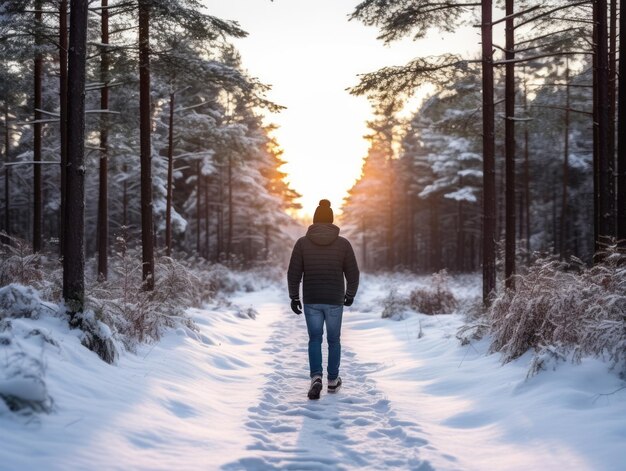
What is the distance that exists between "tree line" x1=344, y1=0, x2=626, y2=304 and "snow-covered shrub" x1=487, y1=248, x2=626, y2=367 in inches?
34.9

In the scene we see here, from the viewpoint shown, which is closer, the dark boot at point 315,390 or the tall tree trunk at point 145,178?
the dark boot at point 315,390

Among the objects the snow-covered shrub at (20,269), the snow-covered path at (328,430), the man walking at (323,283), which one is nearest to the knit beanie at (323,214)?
the man walking at (323,283)

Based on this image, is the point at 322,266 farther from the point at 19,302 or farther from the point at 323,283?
the point at 19,302

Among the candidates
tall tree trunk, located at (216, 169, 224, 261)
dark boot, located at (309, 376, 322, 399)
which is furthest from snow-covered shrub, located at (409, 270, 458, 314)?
tall tree trunk, located at (216, 169, 224, 261)

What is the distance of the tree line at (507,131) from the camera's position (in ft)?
35.7

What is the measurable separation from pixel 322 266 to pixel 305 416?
1.92 meters

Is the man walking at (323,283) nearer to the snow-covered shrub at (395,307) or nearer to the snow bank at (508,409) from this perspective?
the snow bank at (508,409)

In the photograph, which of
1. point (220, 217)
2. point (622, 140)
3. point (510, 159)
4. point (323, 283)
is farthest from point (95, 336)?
point (220, 217)

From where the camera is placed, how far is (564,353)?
6082mm

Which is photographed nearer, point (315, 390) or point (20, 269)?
point (315, 390)

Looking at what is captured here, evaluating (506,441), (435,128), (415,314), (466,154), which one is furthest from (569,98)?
(506,441)

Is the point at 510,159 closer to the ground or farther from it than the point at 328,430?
farther from it

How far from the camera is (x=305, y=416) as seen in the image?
5.57 metres

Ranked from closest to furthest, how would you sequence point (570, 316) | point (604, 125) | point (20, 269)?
point (570, 316) → point (20, 269) → point (604, 125)
